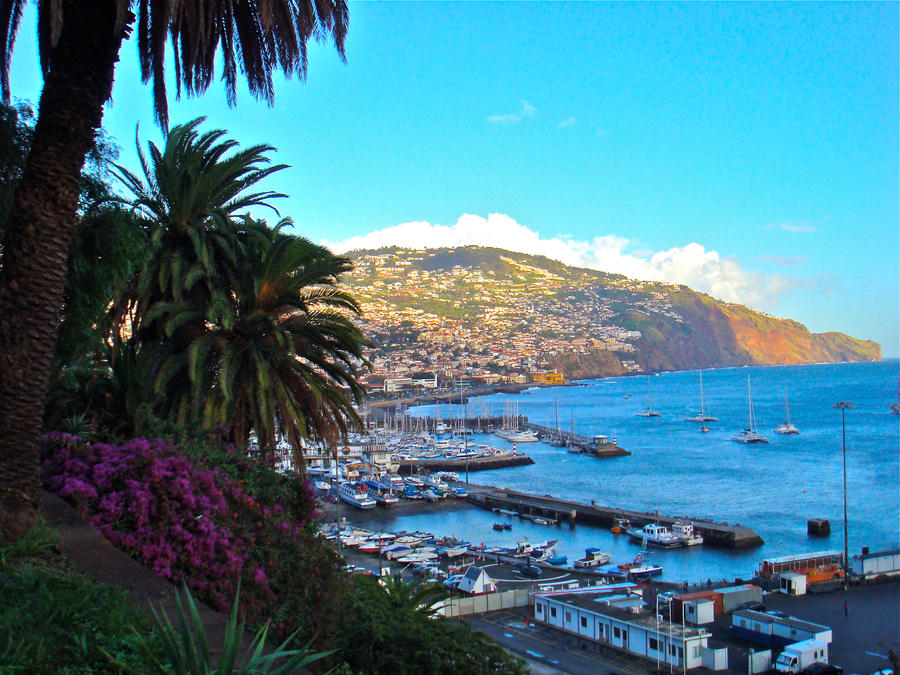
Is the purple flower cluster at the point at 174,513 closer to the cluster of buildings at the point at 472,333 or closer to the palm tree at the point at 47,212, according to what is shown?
the palm tree at the point at 47,212

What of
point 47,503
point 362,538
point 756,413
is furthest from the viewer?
point 756,413

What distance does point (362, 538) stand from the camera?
32688mm

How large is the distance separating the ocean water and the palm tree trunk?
28.9m

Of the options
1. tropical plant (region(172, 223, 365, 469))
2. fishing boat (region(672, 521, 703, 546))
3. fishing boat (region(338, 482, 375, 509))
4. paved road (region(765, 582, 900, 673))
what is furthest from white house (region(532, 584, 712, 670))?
fishing boat (region(338, 482, 375, 509))

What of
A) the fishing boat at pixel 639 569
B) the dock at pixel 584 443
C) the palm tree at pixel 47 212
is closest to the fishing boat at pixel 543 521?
the fishing boat at pixel 639 569

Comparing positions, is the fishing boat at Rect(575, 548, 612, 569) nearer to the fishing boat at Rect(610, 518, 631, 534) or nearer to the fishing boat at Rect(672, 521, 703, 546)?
the fishing boat at Rect(672, 521, 703, 546)

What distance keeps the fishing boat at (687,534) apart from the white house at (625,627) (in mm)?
14754

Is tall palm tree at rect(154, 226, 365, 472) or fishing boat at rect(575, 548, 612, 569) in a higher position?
tall palm tree at rect(154, 226, 365, 472)

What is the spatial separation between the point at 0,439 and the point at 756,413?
315 ft

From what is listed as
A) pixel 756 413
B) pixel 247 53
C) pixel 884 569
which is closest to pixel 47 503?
pixel 247 53

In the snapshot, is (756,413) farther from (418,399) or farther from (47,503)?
(47,503)

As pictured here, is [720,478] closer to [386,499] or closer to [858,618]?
[386,499]

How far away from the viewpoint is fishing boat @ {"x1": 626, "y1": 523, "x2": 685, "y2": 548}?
33.7 m

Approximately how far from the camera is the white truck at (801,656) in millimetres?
15422
